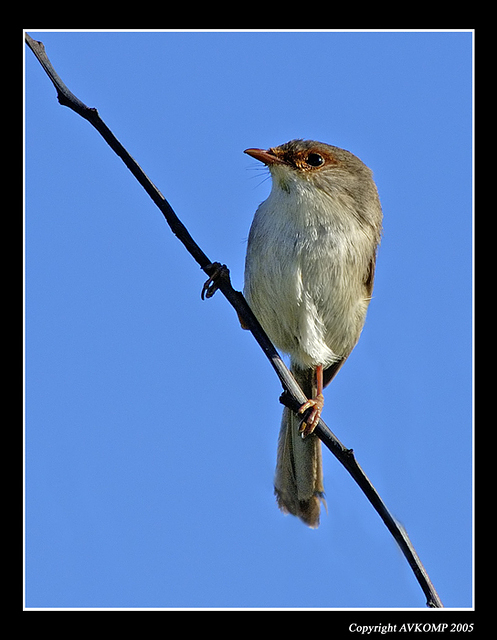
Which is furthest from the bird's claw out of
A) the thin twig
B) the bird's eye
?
the bird's eye

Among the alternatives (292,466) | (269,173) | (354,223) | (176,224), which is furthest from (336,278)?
(176,224)

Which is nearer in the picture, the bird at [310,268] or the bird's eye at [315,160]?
the bird at [310,268]

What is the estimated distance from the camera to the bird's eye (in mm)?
5965

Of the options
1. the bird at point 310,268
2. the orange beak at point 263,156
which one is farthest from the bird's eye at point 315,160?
the orange beak at point 263,156

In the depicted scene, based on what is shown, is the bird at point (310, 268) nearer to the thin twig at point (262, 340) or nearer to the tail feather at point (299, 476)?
the tail feather at point (299, 476)

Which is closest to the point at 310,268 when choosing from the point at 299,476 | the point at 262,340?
the point at 262,340

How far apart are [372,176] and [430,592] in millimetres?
4086

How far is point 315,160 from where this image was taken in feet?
19.7

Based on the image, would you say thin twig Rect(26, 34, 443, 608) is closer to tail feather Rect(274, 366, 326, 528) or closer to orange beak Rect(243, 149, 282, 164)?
orange beak Rect(243, 149, 282, 164)

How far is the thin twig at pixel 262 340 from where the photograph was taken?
338 centimetres

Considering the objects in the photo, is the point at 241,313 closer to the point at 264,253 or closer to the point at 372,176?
the point at 264,253

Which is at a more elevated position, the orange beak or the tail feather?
the orange beak

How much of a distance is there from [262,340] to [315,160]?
2415mm

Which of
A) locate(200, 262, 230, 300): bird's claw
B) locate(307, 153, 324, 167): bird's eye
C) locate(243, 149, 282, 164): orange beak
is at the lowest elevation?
locate(200, 262, 230, 300): bird's claw
